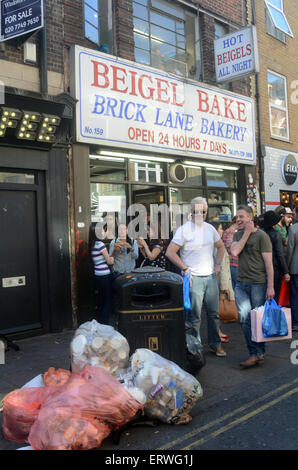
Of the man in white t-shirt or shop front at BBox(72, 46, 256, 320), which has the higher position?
shop front at BBox(72, 46, 256, 320)

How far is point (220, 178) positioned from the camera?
11.6 m

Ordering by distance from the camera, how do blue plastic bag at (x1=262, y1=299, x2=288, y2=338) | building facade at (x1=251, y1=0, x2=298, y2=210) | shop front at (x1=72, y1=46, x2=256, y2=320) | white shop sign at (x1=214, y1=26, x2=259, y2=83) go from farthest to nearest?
1. building facade at (x1=251, y1=0, x2=298, y2=210)
2. white shop sign at (x1=214, y1=26, x2=259, y2=83)
3. shop front at (x1=72, y1=46, x2=256, y2=320)
4. blue plastic bag at (x1=262, y1=299, x2=288, y2=338)

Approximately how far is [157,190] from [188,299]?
4631mm

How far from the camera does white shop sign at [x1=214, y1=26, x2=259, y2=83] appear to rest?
10.1m

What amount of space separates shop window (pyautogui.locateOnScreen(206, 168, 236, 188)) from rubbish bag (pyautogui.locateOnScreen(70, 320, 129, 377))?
24.7ft

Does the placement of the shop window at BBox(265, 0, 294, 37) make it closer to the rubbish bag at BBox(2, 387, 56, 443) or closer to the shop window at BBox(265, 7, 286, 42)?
the shop window at BBox(265, 7, 286, 42)

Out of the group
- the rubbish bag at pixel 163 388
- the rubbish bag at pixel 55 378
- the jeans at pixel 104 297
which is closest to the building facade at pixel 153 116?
the jeans at pixel 104 297

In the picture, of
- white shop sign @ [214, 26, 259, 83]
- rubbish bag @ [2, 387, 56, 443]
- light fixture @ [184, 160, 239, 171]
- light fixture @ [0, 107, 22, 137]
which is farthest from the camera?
light fixture @ [184, 160, 239, 171]

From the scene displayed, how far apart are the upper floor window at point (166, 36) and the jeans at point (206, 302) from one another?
582 cm

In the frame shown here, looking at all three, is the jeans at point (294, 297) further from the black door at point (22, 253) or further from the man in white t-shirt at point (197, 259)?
the black door at point (22, 253)

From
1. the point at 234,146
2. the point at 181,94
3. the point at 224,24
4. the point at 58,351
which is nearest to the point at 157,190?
the point at 181,94

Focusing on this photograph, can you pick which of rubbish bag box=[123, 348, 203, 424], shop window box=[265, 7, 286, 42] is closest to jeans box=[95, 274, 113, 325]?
rubbish bag box=[123, 348, 203, 424]

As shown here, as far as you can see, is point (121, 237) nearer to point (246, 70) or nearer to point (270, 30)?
point (246, 70)

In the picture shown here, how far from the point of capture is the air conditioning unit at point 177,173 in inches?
396
